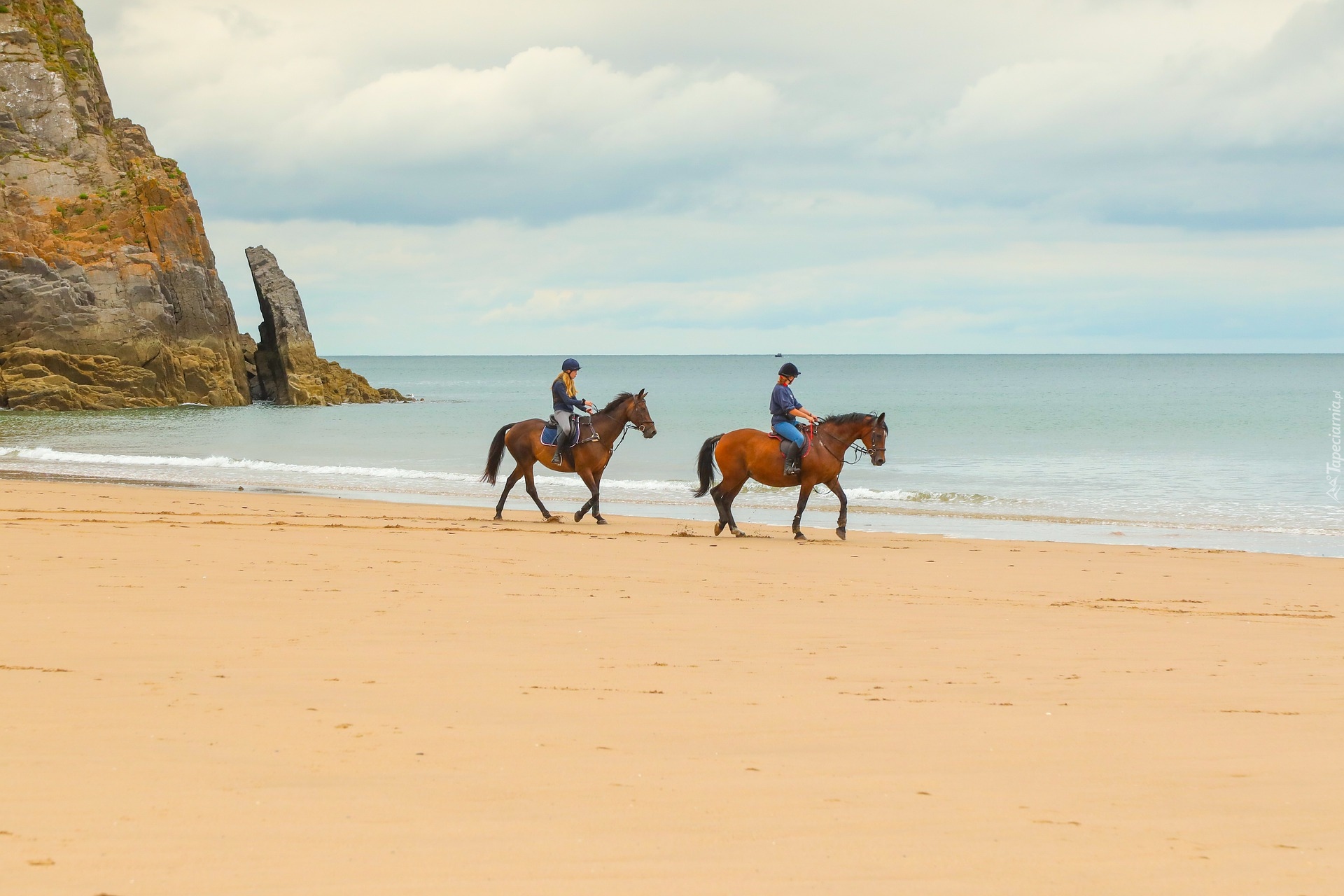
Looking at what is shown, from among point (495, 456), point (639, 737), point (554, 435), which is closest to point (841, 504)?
point (554, 435)

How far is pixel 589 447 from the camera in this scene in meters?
15.9

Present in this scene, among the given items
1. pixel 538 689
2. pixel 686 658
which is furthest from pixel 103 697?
pixel 686 658

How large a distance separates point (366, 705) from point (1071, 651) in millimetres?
4488

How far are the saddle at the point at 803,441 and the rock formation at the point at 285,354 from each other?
5109 centimetres

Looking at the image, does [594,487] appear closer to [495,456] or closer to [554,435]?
[554,435]

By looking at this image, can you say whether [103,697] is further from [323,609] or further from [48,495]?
[48,495]

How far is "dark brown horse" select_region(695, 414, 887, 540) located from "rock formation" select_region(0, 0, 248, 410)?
147ft

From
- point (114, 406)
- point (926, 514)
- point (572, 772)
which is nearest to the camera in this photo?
point (572, 772)

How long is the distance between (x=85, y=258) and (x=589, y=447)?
4676 centimetres

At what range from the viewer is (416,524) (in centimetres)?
1478

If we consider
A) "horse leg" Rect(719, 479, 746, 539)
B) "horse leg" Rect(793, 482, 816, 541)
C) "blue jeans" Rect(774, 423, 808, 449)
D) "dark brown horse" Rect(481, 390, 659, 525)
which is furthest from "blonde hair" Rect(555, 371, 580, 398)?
"horse leg" Rect(793, 482, 816, 541)

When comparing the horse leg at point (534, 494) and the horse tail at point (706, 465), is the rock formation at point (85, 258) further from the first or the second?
the horse tail at point (706, 465)

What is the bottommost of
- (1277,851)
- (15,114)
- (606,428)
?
(1277,851)

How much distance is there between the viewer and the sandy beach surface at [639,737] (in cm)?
353
